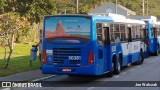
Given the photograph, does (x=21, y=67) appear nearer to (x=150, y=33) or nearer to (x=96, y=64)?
(x=96, y=64)

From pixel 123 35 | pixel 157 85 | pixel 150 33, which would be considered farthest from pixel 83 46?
pixel 150 33

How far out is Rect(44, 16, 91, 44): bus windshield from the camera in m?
16.4

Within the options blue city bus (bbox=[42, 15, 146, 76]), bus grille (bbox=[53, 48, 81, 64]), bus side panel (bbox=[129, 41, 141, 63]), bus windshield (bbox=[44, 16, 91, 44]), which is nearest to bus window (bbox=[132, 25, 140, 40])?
bus side panel (bbox=[129, 41, 141, 63])

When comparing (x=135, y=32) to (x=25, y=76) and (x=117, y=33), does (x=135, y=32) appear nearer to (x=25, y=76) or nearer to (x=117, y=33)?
(x=117, y=33)

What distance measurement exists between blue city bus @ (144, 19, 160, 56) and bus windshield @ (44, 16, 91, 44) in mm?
16914

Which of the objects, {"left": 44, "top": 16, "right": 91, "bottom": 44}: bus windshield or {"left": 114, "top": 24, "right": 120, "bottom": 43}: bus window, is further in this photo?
{"left": 114, "top": 24, "right": 120, "bottom": 43}: bus window

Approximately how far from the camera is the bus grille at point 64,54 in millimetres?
16312

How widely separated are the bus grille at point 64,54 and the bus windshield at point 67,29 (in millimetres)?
305

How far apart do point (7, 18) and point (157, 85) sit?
9.21 meters

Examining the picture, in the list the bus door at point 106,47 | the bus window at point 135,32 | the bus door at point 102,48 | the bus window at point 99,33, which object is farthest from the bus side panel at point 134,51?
the bus window at point 99,33

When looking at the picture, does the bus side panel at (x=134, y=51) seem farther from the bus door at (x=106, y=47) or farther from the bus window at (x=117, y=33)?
the bus door at (x=106, y=47)

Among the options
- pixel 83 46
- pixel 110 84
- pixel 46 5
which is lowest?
pixel 110 84

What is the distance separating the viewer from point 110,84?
16.2m

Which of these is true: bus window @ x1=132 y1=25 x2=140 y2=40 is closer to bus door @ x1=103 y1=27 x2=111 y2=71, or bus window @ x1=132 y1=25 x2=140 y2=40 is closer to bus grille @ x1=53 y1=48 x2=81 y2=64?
bus door @ x1=103 y1=27 x2=111 y2=71
